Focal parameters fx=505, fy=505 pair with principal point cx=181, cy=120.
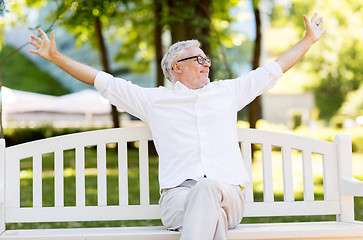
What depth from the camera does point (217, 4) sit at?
10945mm

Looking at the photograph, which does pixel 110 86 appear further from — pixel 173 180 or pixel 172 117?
pixel 173 180

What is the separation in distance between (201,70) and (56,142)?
104cm

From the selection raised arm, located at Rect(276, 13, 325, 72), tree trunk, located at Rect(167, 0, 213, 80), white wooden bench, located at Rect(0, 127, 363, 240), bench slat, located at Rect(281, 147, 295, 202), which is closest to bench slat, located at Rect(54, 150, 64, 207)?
white wooden bench, located at Rect(0, 127, 363, 240)

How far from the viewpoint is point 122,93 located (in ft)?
10.0

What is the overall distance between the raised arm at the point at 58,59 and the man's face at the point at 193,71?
1.91 feet

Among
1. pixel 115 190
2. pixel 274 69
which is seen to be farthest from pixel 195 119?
pixel 115 190

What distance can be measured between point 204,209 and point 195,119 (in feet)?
2.25

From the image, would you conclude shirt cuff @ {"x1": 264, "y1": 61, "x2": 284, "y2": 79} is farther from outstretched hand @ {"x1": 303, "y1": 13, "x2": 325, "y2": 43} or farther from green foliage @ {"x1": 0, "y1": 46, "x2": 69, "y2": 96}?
green foliage @ {"x1": 0, "y1": 46, "x2": 69, "y2": 96}

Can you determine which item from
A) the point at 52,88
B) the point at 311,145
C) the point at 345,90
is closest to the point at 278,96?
the point at 345,90

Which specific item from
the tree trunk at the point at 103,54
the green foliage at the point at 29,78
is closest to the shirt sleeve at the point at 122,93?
the tree trunk at the point at 103,54

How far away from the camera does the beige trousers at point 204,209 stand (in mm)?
2512

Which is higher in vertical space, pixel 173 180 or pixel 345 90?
pixel 345 90

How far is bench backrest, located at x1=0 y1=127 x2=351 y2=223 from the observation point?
3168 mm

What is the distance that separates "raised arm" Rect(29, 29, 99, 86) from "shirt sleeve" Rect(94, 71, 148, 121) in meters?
0.06
